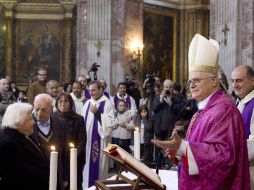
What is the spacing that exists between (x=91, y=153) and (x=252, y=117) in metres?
4.25

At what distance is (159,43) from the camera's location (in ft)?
71.6

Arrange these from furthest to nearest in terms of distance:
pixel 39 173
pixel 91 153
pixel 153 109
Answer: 1. pixel 153 109
2. pixel 91 153
3. pixel 39 173

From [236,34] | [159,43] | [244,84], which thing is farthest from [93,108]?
[159,43]

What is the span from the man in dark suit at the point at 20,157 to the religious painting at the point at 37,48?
16365mm

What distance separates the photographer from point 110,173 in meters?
10.6

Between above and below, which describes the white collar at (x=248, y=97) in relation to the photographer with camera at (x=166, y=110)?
above

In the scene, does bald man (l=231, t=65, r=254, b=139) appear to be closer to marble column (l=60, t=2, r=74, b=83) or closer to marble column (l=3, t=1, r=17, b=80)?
marble column (l=60, t=2, r=74, b=83)

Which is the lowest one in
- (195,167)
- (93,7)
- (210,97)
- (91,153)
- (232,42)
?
(91,153)

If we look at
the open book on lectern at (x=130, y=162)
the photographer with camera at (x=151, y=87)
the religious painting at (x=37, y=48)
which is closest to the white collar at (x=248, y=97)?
the open book on lectern at (x=130, y=162)

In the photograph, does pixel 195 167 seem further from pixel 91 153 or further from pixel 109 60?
pixel 109 60

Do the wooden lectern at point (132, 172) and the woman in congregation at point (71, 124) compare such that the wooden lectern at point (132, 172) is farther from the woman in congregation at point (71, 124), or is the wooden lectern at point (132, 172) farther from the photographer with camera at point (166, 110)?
the photographer with camera at point (166, 110)

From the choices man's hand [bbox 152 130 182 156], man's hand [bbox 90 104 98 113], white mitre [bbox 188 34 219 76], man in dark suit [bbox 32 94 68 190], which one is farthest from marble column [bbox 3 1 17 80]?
man's hand [bbox 152 130 182 156]

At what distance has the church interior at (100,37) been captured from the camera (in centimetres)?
1670

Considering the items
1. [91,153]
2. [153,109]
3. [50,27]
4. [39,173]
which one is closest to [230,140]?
[39,173]
